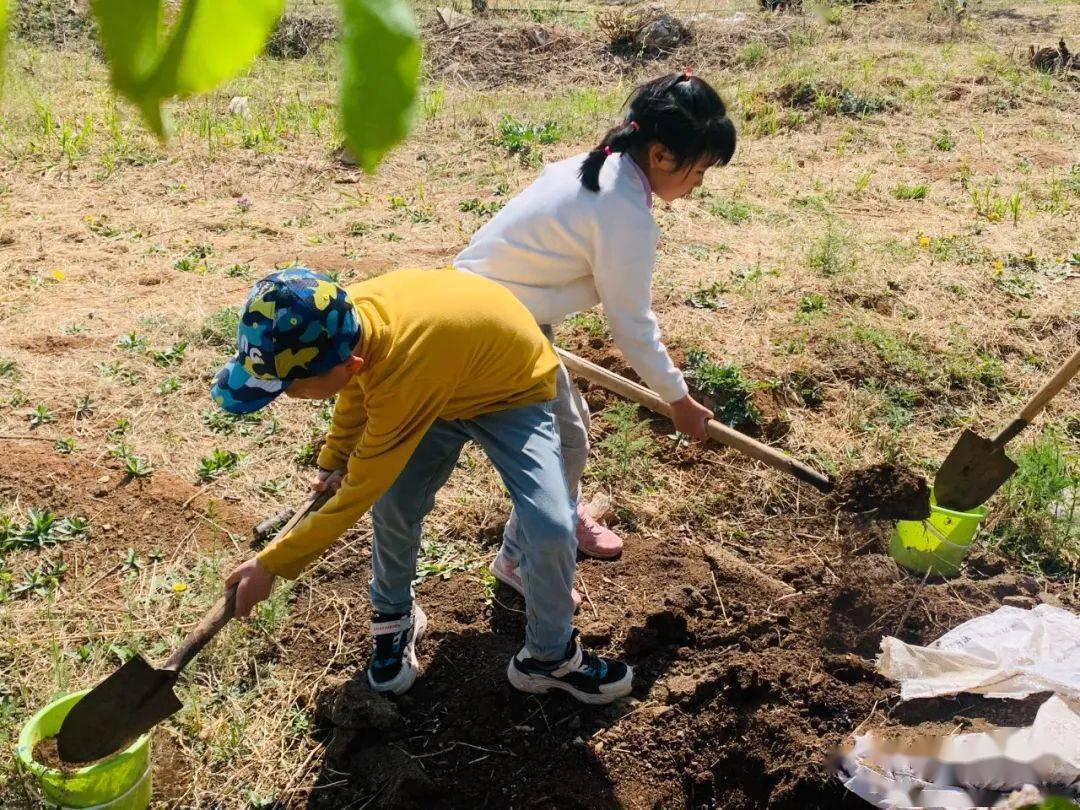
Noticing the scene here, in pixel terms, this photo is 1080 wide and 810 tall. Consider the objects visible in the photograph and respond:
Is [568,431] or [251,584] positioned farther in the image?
[568,431]

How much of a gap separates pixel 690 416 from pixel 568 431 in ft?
1.27

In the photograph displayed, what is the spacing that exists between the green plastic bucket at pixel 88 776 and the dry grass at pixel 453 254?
214 millimetres

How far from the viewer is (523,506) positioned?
2.42 meters

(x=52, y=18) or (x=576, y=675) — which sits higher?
(x=52, y=18)

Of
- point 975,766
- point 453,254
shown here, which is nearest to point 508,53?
point 453,254

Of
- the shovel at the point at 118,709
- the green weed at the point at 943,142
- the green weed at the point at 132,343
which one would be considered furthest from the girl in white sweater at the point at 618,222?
the green weed at the point at 943,142

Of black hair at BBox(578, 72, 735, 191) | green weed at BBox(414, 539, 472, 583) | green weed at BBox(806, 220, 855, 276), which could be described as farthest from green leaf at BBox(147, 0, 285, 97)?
green weed at BBox(806, 220, 855, 276)

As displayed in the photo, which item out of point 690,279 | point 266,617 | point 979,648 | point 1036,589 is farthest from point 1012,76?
point 266,617

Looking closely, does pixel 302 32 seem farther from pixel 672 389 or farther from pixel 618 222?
pixel 672 389

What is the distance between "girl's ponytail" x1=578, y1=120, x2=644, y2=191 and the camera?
258cm

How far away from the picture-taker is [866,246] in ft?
18.6

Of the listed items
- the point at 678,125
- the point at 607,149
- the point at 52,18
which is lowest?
the point at 607,149

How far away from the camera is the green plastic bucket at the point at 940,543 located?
3.17 meters

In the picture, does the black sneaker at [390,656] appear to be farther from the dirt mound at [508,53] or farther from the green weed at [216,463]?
the dirt mound at [508,53]
